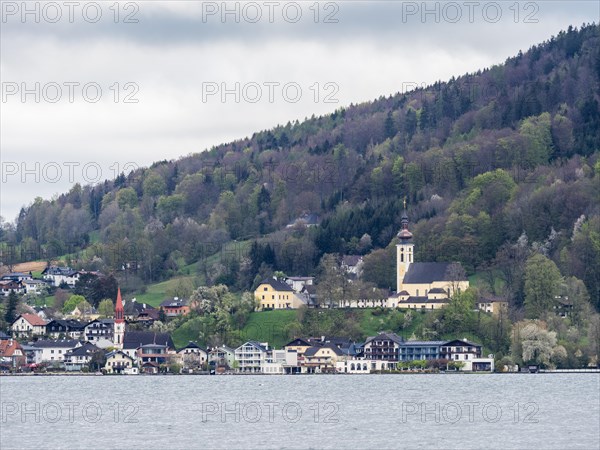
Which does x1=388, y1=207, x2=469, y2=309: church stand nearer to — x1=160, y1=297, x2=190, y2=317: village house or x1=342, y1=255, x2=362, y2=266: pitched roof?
x1=342, y1=255, x2=362, y2=266: pitched roof

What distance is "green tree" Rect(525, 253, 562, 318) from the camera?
138500 mm

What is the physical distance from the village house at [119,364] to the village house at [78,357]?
156 cm

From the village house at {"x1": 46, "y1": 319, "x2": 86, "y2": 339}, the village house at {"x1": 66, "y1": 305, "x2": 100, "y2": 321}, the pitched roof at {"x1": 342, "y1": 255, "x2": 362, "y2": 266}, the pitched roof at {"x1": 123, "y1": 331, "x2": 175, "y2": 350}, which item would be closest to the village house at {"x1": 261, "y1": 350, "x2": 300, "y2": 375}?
the pitched roof at {"x1": 123, "y1": 331, "x2": 175, "y2": 350}

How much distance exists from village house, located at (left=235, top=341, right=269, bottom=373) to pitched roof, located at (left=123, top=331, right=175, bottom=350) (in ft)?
24.1

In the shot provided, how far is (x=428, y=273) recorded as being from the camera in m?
156

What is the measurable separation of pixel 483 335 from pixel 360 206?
62.9 meters

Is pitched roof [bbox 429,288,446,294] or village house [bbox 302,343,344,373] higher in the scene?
pitched roof [bbox 429,288,446,294]

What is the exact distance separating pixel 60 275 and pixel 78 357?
51.5 metres

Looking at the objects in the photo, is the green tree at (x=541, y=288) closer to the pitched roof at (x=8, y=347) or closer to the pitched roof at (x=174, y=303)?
the pitched roof at (x=174, y=303)

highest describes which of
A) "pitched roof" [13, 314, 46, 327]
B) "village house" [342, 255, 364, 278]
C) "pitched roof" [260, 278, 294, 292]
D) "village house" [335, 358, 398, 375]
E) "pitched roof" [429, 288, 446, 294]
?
"village house" [342, 255, 364, 278]

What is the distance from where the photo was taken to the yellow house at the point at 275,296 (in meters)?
155

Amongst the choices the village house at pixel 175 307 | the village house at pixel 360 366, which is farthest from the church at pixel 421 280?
the village house at pixel 175 307

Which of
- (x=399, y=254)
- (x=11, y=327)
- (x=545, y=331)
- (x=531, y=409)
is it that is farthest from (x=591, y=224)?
(x=531, y=409)

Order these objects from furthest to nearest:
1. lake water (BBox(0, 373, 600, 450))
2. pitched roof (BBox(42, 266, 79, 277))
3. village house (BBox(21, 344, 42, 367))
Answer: pitched roof (BBox(42, 266, 79, 277)) < village house (BBox(21, 344, 42, 367)) < lake water (BBox(0, 373, 600, 450))
